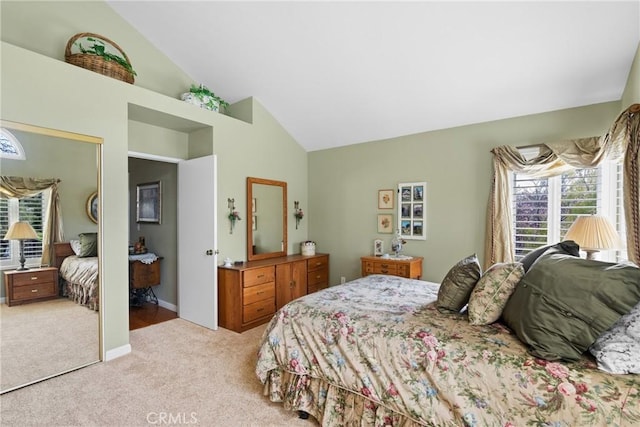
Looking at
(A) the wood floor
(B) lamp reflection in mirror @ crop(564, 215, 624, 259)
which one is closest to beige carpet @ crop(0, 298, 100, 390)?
(A) the wood floor

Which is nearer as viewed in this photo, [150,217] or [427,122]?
[427,122]

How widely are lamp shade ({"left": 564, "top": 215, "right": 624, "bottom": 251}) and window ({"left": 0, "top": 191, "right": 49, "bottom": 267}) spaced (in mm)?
4367

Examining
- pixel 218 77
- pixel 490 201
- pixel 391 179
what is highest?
pixel 218 77

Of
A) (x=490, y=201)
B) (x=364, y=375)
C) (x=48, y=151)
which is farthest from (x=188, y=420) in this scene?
(x=490, y=201)

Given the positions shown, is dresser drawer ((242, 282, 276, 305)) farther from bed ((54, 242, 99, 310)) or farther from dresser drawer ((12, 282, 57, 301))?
dresser drawer ((12, 282, 57, 301))

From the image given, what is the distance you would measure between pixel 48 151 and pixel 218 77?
210cm

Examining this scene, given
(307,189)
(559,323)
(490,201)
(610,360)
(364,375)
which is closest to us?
(610,360)

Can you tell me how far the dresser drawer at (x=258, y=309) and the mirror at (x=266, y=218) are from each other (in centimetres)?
67

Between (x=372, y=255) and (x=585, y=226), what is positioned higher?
(x=585, y=226)

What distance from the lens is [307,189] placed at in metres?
5.16

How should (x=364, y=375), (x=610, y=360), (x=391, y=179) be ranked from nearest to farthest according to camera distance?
(x=610, y=360)
(x=364, y=375)
(x=391, y=179)

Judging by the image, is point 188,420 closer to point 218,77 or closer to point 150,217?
point 150,217

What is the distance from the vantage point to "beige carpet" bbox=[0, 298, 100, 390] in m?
2.29

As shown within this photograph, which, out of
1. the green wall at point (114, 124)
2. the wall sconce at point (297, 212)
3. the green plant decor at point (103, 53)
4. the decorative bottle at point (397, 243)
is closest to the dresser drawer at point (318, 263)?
the wall sconce at point (297, 212)
